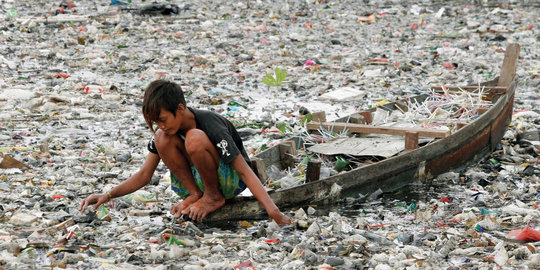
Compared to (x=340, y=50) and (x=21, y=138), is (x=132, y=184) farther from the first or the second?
(x=340, y=50)

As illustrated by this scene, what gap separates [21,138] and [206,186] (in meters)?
2.99

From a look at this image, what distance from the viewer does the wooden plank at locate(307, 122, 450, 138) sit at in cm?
554

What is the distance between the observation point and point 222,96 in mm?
8562

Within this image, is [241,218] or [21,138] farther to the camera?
[21,138]

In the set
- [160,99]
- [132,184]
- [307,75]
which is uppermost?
[160,99]

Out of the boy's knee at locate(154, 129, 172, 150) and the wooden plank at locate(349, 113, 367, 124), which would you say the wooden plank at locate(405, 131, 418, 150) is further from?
the boy's knee at locate(154, 129, 172, 150)

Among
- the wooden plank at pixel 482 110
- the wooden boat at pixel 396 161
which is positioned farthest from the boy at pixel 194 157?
the wooden plank at pixel 482 110

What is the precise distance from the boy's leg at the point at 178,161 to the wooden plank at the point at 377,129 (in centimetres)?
184

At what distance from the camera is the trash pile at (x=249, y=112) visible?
12.9ft

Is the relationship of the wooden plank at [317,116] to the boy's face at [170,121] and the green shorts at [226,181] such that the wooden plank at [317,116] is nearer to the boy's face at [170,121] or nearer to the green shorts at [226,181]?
the green shorts at [226,181]

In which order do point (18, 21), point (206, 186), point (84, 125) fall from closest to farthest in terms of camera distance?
1. point (206, 186)
2. point (84, 125)
3. point (18, 21)

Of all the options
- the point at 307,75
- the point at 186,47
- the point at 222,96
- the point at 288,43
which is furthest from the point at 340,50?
the point at 222,96

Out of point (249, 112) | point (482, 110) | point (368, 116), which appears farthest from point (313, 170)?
point (249, 112)

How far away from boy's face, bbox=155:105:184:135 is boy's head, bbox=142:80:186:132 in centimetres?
2
